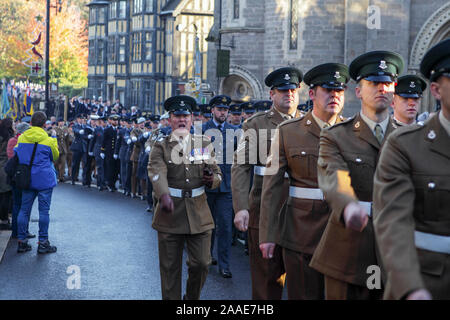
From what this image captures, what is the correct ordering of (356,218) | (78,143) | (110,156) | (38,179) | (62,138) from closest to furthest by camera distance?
(356,218) < (38,179) < (110,156) < (78,143) < (62,138)

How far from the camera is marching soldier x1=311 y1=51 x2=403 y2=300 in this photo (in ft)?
15.6

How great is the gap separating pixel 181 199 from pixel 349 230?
2.64 m

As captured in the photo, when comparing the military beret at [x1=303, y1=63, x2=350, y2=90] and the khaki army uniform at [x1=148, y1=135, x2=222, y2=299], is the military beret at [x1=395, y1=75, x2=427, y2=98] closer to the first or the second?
the khaki army uniform at [x1=148, y1=135, x2=222, y2=299]

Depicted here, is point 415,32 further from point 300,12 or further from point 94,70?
point 94,70

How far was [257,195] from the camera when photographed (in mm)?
7078

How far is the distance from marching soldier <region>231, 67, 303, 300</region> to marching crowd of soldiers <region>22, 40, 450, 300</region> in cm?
1

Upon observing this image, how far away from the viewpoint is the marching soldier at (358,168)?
475cm

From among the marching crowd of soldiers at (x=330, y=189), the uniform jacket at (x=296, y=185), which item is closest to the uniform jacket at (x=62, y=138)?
the marching crowd of soldiers at (x=330, y=189)

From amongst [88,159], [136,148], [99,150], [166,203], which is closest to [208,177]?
[166,203]

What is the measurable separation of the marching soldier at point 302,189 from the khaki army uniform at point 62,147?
18.0m

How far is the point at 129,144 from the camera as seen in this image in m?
19.7

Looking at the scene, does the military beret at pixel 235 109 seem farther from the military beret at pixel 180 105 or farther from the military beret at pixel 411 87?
Result: the military beret at pixel 180 105

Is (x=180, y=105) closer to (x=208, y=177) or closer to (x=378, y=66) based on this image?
(x=208, y=177)
